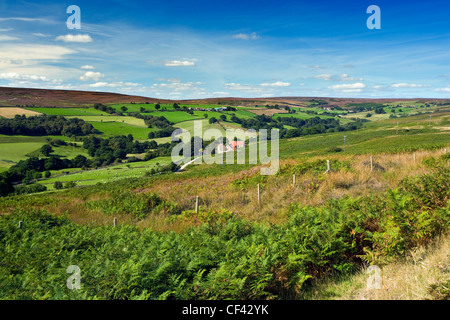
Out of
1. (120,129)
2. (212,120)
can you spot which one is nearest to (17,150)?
(120,129)

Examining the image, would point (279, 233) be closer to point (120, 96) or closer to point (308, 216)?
point (308, 216)

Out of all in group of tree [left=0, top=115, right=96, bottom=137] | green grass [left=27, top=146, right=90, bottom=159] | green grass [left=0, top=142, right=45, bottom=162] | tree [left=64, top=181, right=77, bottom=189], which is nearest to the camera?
tree [left=64, top=181, right=77, bottom=189]

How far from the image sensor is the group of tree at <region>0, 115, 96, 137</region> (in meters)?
108

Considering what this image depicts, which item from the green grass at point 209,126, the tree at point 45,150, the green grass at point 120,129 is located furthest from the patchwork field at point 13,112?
the green grass at point 209,126

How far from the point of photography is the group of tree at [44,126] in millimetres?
107938

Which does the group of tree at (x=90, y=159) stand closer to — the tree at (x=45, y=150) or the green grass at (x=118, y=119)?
the tree at (x=45, y=150)

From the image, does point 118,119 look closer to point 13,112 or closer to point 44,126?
point 44,126

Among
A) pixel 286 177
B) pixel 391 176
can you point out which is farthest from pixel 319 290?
pixel 286 177

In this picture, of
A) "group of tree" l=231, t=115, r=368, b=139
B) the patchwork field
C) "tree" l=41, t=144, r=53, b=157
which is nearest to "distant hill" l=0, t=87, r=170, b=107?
the patchwork field

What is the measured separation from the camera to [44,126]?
11362cm

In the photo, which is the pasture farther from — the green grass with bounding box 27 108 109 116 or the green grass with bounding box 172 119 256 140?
the green grass with bounding box 172 119 256 140

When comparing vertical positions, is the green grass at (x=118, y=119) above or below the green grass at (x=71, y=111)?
below

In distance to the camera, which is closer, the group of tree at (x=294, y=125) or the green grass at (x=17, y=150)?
the green grass at (x=17, y=150)

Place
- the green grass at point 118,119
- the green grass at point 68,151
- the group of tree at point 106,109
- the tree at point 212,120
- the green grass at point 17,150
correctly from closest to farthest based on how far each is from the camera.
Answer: the green grass at point 17,150 → the green grass at point 68,151 → the tree at point 212,120 → the green grass at point 118,119 → the group of tree at point 106,109
